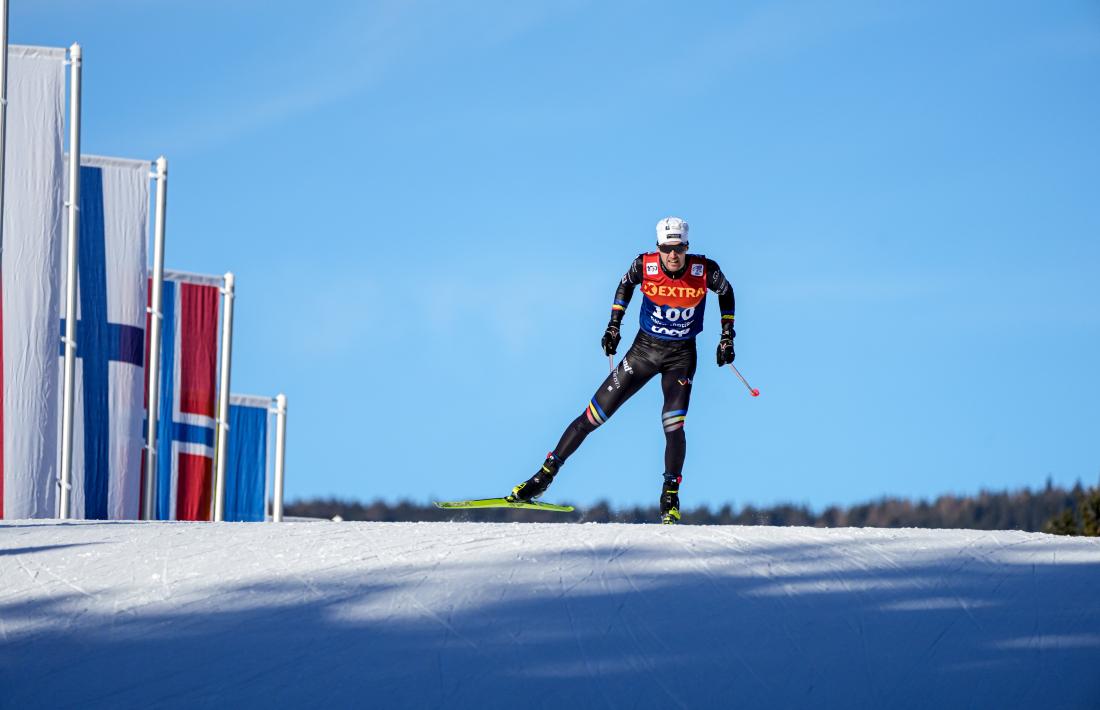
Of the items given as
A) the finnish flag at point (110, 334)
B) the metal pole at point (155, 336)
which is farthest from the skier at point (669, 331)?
the metal pole at point (155, 336)

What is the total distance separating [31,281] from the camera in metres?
17.6

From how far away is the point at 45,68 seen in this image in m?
18.1

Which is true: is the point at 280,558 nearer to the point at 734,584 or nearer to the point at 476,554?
the point at 476,554

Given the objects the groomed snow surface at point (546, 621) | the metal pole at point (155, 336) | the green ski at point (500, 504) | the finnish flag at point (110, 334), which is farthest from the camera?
the metal pole at point (155, 336)

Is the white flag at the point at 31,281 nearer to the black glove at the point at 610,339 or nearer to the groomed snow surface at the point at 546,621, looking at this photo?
the groomed snow surface at the point at 546,621

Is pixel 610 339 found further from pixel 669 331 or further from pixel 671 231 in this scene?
pixel 671 231

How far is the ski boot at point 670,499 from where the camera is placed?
12.2m

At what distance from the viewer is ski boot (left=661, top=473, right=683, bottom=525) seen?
1223cm

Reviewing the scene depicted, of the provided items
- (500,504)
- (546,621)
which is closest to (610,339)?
(500,504)

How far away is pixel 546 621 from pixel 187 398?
16858mm

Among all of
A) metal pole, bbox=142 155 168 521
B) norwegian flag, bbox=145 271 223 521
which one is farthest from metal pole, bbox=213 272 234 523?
metal pole, bbox=142 155 168 521

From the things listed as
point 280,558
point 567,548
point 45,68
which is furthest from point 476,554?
point 45,68

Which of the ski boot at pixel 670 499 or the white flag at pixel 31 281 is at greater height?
the white flag at pixel 31 281

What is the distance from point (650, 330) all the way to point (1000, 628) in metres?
4.72
